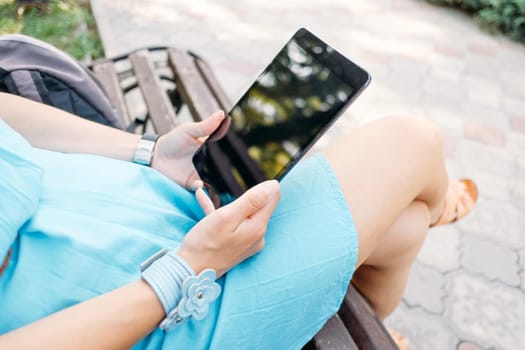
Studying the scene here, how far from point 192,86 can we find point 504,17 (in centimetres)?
328

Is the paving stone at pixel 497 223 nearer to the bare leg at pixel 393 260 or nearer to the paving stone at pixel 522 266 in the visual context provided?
the paving stone at pixel 522 266

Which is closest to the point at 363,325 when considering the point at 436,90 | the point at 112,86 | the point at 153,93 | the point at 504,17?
the point at 153,93

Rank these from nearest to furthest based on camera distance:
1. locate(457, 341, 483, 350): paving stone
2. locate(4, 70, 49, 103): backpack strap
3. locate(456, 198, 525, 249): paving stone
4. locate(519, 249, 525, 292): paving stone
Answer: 1. locate(4, 70, 49, 103): backpack strap
2. locate(457, 341, 483, 350): paving stone
3. locate(519, 249, 525, 292): paving stone
4. locate(456, 198, 525, 249): paving stone

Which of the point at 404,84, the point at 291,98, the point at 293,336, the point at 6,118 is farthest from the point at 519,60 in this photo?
the point at 6,118

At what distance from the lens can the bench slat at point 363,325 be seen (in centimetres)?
92

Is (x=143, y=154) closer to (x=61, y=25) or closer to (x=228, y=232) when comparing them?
(x=228, y=232)

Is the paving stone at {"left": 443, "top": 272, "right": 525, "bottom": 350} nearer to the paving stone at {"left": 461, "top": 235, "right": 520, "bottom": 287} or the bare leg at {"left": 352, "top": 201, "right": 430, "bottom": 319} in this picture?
the paving stone at {"left": 461, "top": 235, "right": 520, "bottom": 287}

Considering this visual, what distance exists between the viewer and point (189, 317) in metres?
0.79

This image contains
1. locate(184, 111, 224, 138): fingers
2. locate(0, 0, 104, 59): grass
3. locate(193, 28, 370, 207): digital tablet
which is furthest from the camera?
locate(0, 0, 104, 59): grass

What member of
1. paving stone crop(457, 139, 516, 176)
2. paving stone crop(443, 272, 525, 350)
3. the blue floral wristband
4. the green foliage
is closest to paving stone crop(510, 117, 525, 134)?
paving stone crop(457, 139, 516, 176)

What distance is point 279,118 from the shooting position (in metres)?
1.02

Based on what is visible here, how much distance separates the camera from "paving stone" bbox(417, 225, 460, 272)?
1.79 meters

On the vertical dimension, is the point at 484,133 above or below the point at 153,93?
below

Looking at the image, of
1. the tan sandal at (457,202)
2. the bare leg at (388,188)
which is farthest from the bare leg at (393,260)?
the tan sandal at (457,202)
